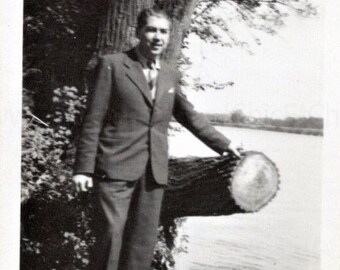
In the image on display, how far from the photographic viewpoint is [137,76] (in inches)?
95.8

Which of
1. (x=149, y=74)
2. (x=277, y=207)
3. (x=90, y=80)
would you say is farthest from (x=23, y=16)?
(x=277, y=207)

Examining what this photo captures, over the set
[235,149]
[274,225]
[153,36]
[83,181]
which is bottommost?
[274,225]

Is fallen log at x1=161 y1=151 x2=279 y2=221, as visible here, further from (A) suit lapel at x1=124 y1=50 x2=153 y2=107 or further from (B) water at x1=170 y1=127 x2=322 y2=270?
(A) suit lapel at x1=124 y1=50 x2=153 y2=107

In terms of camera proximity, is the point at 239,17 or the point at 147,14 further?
the point at 239,17

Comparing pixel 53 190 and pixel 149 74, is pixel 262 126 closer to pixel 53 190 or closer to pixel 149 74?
pixel 149 74

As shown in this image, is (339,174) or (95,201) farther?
(339,174)

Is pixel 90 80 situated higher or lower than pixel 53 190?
higher

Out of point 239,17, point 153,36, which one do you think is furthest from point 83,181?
point 239,17

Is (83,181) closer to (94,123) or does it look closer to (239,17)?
(94,123)

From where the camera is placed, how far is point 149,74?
96.6 inches

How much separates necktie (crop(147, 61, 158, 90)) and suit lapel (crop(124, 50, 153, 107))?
0.02 m

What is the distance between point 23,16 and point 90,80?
40cm

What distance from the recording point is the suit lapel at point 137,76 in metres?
2.43

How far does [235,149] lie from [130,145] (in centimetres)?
37
